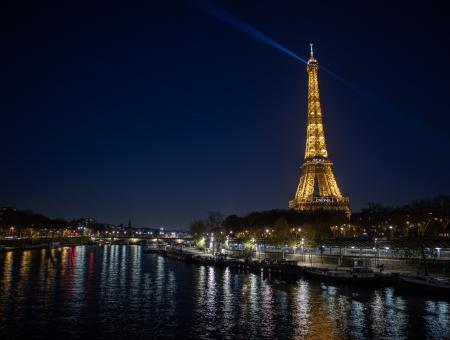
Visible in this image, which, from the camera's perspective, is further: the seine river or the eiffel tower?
the eiffel tower

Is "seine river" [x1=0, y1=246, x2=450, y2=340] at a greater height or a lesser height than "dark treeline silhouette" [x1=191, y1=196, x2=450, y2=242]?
lesser

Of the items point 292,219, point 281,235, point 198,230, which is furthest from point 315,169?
point 198,230

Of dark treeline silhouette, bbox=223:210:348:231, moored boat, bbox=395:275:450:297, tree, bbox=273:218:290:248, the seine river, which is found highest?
dark treeline silhouette, bbox=223:210:348:231

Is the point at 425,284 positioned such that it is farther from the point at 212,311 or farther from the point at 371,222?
the point at 371,222

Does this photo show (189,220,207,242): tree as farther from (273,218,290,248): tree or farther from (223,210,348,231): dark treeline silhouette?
(273,218,290,248): tree

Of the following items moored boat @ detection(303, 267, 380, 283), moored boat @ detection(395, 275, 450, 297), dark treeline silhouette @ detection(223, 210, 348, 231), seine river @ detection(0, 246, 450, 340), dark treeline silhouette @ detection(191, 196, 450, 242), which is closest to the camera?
seine river @ detection(0, 246, 450, 340)

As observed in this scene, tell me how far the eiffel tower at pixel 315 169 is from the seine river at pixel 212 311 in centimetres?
5011

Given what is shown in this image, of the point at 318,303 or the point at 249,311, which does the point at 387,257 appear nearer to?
the point at 318,303

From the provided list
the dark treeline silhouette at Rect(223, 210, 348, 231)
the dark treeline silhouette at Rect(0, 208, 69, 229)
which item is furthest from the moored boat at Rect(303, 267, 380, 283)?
the dark treeline silhouette at Rect(0, 208, 69, 229)

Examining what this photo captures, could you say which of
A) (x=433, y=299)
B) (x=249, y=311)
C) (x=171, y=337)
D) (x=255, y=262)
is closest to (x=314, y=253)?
(x=255, y=262)

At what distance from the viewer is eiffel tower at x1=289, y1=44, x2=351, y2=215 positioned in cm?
10050

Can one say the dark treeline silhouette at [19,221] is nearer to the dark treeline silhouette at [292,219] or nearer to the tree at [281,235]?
the dark treeline silhouette at [292,219]

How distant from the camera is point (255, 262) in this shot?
6900cm

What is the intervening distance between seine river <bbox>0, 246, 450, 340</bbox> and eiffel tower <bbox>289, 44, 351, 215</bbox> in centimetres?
5011
